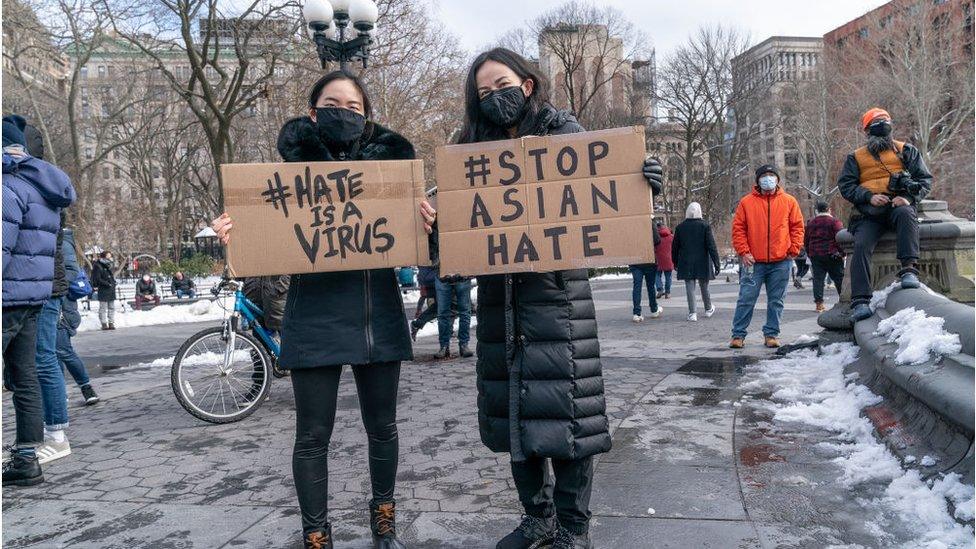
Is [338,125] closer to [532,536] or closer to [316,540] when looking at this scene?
[316,540]

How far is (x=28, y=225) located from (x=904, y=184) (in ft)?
20.8

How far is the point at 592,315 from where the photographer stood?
9.00 ft

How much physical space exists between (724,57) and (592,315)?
4224 centimetres

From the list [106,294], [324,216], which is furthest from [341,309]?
[106,294]

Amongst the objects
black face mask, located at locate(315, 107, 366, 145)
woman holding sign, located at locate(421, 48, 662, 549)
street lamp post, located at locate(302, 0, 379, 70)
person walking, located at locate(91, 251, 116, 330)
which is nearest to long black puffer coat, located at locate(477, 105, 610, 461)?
woman holding sign, located at locate(421, 48, 662, 549)

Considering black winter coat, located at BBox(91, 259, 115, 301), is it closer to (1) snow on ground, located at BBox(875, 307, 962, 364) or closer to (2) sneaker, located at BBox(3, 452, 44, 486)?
(2) sneaker, located at BBox(3, 452, 44, 486)

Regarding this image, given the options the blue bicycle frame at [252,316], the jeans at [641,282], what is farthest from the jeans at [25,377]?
the jeans at [641,282]

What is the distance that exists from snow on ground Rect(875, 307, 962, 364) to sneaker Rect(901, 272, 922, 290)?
3.11 ft

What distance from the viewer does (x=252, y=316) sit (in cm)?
596

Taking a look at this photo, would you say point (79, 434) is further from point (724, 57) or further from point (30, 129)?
point (724, 57)

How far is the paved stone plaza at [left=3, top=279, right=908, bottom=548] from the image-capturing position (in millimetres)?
3059

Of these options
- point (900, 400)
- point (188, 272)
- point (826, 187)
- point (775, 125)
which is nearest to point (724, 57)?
point (775, 125)

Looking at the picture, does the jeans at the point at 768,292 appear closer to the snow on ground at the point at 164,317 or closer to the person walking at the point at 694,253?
the person walking at the point at 694,253

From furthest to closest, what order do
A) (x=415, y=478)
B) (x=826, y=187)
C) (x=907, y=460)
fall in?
(x=826, y=187), (x=415, y=478), (x=907, y=460)
